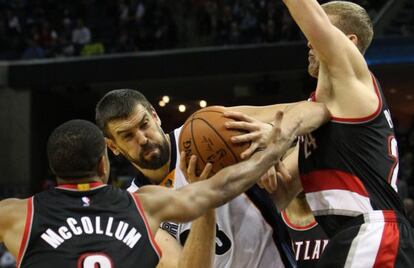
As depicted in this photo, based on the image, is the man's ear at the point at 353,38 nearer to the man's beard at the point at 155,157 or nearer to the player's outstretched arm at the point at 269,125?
the player's outstretched arm at the point at 269,125

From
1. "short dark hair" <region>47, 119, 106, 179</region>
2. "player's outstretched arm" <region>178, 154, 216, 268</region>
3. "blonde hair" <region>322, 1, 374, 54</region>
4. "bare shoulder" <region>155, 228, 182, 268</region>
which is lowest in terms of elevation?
"bare shoulder" <region>155, 228, 182, 268</region>

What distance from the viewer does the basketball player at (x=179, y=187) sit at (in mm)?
4129

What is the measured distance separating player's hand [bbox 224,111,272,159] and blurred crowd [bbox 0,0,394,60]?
1304 centimetres

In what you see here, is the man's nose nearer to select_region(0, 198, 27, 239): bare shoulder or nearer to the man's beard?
the man's beard

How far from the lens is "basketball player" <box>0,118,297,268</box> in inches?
127

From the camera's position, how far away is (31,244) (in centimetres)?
326

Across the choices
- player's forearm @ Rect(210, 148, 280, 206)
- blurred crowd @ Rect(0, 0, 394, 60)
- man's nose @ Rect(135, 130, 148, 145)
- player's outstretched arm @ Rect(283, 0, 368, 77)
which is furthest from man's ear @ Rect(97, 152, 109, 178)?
blurred crowd @ Rect(0, 0, 394, 60)

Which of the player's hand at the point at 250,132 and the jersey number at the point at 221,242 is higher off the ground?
the player's hand at the point at 250,132

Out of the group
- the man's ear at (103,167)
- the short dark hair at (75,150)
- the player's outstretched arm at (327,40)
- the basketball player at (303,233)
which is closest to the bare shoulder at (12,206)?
the short dark hair at (75,150)

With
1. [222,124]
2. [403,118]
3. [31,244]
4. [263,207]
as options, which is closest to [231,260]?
[263,207]

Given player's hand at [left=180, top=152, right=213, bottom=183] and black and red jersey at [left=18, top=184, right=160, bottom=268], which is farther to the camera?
player's hand at [left=180, top=152, right=213, bottom=183]

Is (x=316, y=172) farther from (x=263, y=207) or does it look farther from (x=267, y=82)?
(x=267, y=82)

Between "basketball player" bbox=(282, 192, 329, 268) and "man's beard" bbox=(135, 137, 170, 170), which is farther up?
"man's beard" bbox=(135, 137, 170, 170)

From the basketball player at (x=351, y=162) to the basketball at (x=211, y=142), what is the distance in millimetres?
487
